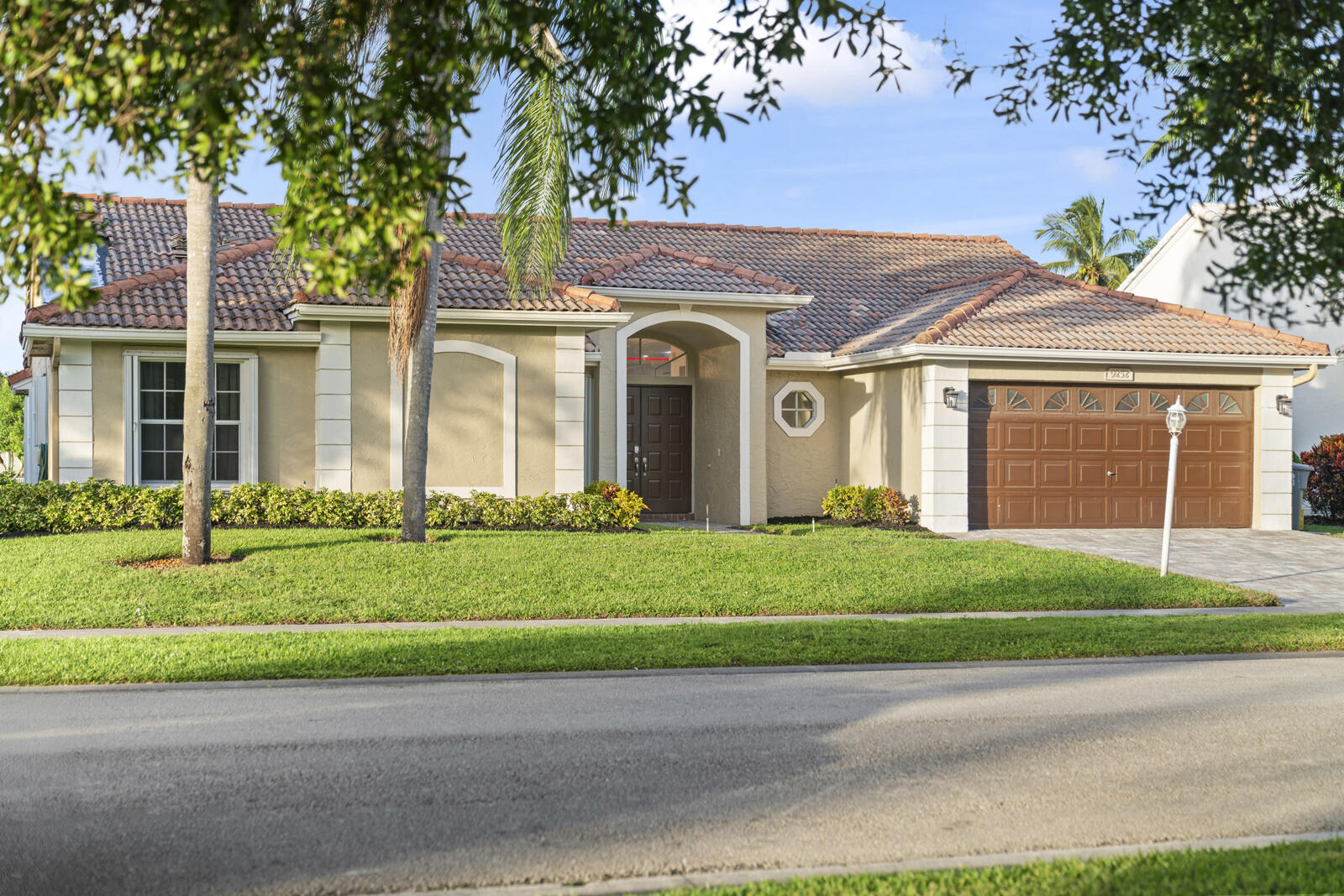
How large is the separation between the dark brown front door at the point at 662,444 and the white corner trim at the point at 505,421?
5448 mm

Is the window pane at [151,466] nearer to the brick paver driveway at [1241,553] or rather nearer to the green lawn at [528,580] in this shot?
the green lawn at [528,580]

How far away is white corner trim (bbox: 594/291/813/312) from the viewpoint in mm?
21203

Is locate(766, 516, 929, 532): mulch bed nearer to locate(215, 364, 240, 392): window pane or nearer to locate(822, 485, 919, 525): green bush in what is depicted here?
locate(822, 485, 919, 525): green bush

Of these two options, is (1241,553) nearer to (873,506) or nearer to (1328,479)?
(873,506)

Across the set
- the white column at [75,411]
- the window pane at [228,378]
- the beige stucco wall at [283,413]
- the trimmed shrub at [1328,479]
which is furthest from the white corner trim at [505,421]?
the trimmed shrub at [1328,479]

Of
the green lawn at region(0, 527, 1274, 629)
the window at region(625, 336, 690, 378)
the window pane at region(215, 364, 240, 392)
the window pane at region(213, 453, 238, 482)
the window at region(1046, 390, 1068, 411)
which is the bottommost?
the green lawn at region(0, 527, 1274, 629)

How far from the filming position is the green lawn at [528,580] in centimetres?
1252

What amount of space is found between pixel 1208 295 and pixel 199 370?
2167 cm

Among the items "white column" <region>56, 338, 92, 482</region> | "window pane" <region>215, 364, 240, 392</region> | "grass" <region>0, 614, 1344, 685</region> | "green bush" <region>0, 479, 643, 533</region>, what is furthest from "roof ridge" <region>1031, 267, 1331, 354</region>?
"white column" <region>56, 338, 92, 482</region>

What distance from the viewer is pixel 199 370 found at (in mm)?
14273

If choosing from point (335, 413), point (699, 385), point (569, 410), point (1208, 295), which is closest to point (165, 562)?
point (335, 413)

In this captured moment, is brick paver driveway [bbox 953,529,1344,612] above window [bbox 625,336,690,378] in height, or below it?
below

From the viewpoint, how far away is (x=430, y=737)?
24.7 ft

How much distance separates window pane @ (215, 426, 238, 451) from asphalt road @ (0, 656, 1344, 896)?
1083 cm
